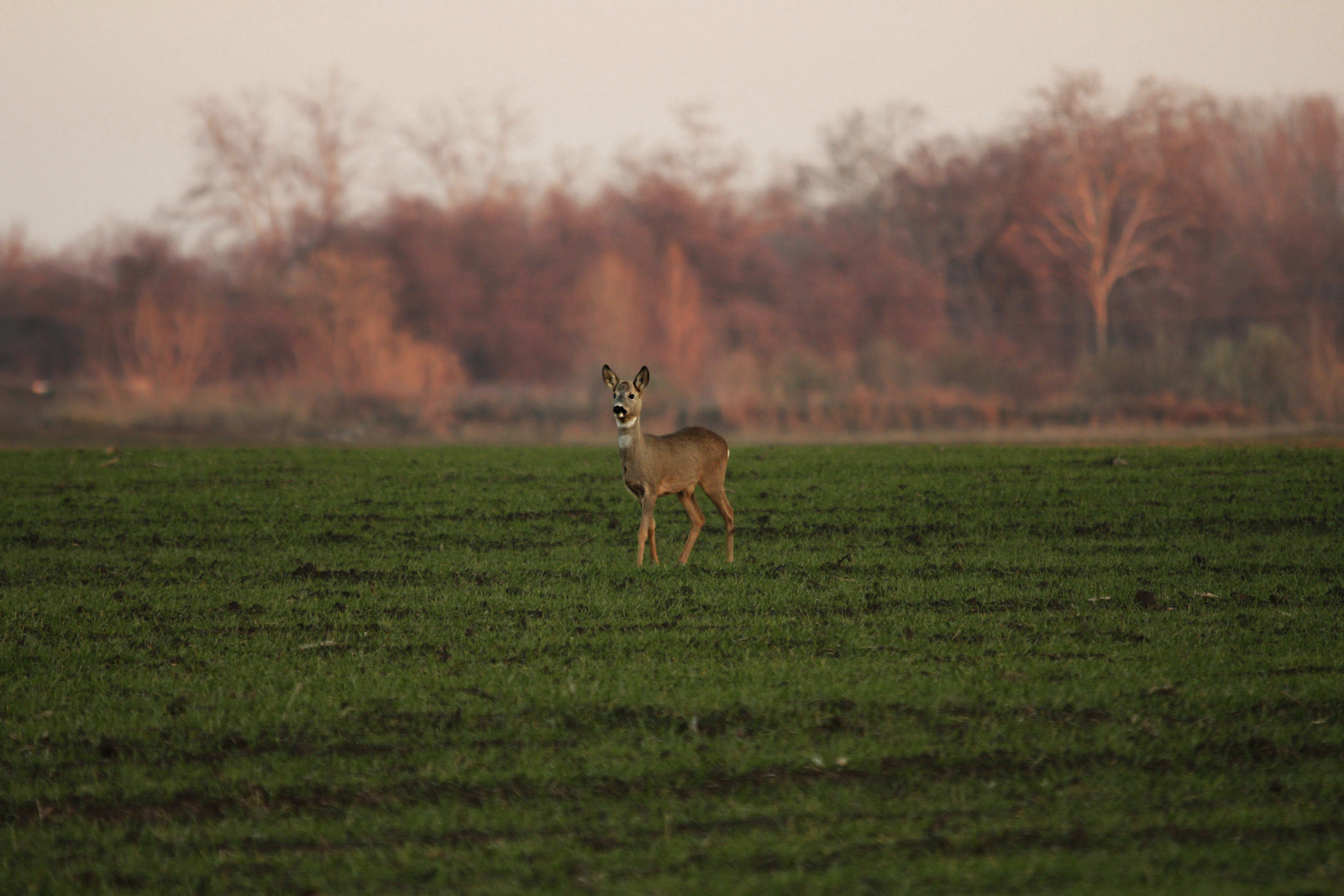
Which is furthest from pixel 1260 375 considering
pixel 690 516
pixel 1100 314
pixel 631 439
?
pixel 631 439

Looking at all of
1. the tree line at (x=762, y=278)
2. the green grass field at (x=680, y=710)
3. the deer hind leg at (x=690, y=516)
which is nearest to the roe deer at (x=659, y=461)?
the deer hind leg at (x=690, y=516)

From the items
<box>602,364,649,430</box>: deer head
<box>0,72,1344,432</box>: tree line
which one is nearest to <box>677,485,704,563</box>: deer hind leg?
<box>602,364,649,430</box>: deer head

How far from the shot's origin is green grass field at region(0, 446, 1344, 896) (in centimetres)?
568

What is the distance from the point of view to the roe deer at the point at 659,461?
12.5 metres

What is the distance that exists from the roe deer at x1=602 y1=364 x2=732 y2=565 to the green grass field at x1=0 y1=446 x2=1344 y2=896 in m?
0.56

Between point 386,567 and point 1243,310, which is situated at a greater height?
point 1243,310

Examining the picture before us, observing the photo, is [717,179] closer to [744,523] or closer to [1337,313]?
[1337,313]

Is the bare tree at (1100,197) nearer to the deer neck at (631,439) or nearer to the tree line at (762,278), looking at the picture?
the tree line at (762,278)

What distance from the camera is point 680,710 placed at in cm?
771

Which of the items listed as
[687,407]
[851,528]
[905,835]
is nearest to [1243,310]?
[687,407]

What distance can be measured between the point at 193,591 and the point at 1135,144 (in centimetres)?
6493

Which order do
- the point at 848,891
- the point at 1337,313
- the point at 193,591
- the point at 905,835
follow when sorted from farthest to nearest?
the point at 1337,313
the point at 193,591
the point at 905,835
the point at 848,891

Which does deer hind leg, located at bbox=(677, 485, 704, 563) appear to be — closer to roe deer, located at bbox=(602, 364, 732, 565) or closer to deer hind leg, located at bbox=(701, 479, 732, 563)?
roe deer, located at bbox=(602, 364, 732, 565)

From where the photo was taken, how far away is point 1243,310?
231 ft
